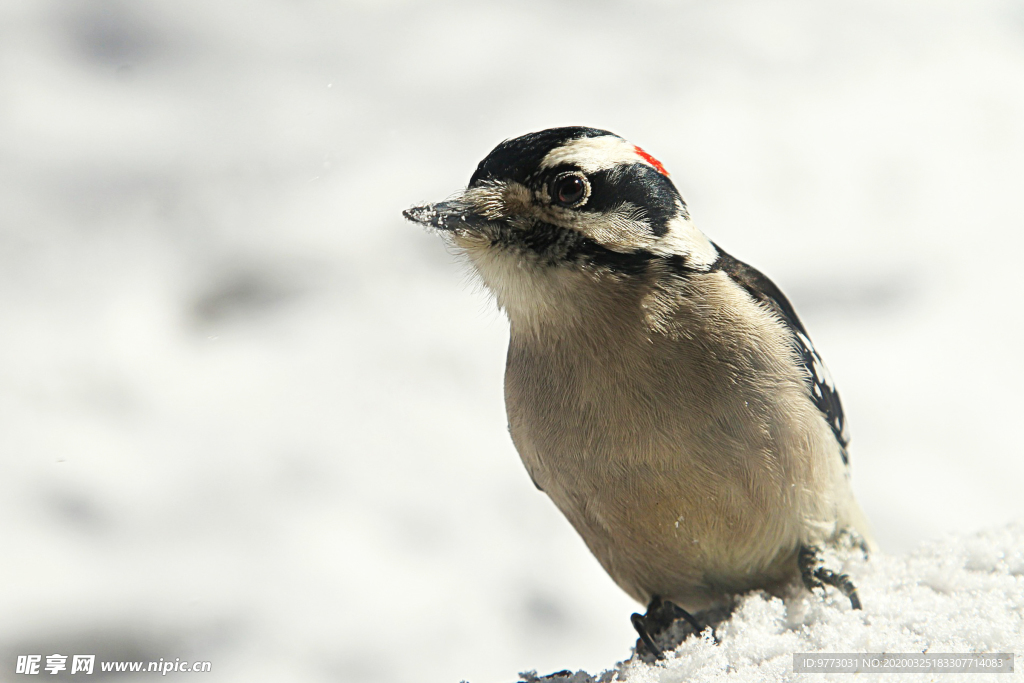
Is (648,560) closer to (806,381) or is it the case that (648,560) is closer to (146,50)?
(806,381)

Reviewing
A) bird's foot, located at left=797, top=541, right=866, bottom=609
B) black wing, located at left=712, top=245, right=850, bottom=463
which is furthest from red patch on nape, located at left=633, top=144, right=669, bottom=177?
bird's foot, located at left=797, top=541, right=866, bottom=609

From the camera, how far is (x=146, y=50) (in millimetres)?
5754

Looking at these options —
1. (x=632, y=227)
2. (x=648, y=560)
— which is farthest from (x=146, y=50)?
(x=648, y=560)

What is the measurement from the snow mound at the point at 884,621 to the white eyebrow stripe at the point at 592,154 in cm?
153

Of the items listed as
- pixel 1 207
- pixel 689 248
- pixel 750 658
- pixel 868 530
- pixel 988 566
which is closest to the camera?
pixel 750 658

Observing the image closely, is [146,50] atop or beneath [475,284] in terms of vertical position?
atop

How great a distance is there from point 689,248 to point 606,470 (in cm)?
80

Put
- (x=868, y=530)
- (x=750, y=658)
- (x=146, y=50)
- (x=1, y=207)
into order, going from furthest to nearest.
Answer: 1. (x=146, y=50)
2. (x=1, y=207)
3. (x=868, y=530)
4. (x=750, y=658)

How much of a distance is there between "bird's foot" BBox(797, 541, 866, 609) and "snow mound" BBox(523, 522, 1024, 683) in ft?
0.16

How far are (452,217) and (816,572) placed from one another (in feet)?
Answer: 5.77

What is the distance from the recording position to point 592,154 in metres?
2.61

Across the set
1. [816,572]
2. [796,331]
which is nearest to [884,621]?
[816,572]

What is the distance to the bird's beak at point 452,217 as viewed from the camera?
2.53m

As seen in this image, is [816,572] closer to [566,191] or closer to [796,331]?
[796,331]
